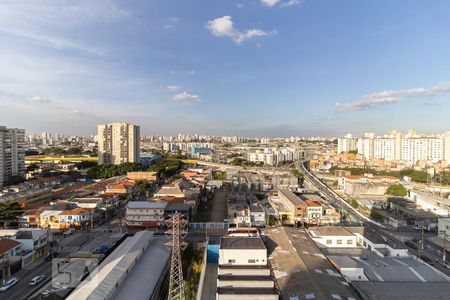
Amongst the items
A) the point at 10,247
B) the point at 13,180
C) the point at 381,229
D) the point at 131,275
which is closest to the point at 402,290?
the point at 131,275

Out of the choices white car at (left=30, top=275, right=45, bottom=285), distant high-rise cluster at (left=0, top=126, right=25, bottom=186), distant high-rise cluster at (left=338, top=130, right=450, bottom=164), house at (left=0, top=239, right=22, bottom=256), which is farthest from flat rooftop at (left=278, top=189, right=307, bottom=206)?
distant high-rise cluster at (left=338, top=130, right=450, bottom=164)

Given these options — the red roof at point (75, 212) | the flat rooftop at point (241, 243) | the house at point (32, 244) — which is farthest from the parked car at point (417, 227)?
the house at point (32, 244)

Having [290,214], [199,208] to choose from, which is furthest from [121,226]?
[290,214]

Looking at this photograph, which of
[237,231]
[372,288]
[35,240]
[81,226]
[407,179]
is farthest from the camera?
[407,179]

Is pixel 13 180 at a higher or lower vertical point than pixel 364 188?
higher

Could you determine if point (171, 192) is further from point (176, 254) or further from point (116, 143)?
point (116, 143)

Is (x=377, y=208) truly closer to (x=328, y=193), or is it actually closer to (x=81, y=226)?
(x=328, y=193)
